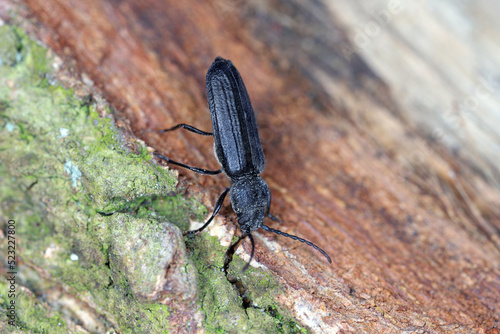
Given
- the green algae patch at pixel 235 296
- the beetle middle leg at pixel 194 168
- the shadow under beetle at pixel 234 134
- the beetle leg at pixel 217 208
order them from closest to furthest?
the green algae patch at pixel 235 296, the beetle leg at pixel 217 208, the beetle middle leg at pixel 194 168, the shadow under beetle at pixel 234 134

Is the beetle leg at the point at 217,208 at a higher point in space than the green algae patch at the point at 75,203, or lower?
higher

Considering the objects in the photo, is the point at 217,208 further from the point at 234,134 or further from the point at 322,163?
the point at 322,163

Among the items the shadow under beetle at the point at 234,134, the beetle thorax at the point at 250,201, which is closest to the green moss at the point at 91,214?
the beetle thorax at the point at 250,201

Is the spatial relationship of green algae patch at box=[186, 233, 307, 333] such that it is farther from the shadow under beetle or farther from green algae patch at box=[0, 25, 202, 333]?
the shadow under beetle

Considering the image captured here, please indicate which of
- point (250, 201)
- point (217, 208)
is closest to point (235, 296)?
point (217, 208)

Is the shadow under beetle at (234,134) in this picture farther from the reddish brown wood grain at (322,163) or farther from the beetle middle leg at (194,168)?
the reddish brown wood grain at (322,163)

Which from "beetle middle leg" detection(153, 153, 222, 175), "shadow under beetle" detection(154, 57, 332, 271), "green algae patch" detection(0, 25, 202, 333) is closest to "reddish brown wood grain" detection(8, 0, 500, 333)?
"beetle middle leg" detection(153, 153, 222, 175)
